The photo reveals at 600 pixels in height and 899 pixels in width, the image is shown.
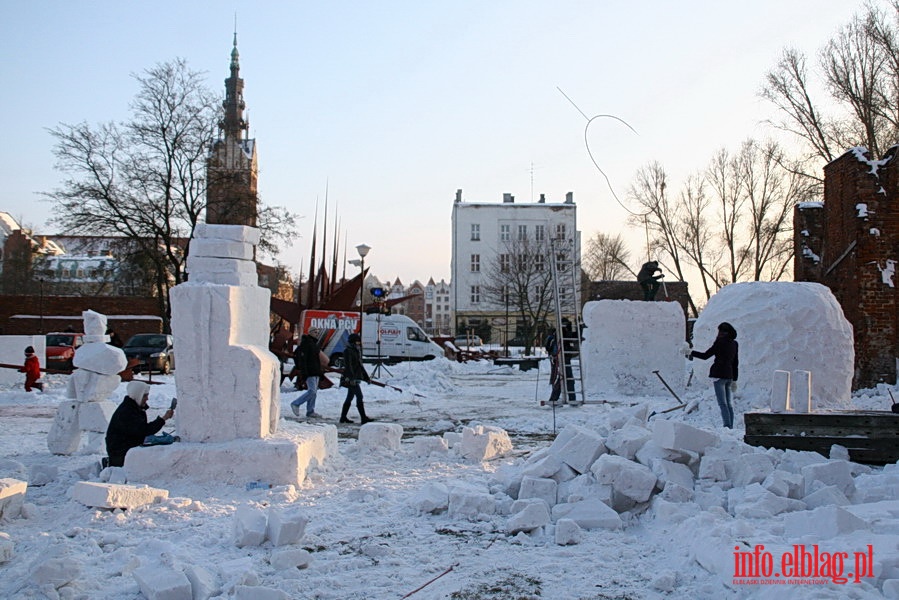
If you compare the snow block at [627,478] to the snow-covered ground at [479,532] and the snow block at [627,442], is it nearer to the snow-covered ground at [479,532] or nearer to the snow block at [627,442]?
the snow-covered ground at [479,532]

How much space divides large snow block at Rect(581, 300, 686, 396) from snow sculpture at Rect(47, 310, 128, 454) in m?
10.1

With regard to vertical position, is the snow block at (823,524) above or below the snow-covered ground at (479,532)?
above

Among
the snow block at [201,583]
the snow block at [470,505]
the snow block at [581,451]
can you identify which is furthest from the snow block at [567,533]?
the snow block at [201,583]

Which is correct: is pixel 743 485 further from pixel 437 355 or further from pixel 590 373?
pixel 437 355

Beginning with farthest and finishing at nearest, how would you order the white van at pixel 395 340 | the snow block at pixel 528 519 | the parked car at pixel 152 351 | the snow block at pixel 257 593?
the white van at pixel 395 340 < the parked car at pixel 152 351 < the snow block at pixel 528 519 < the snow block at pixel 257 593

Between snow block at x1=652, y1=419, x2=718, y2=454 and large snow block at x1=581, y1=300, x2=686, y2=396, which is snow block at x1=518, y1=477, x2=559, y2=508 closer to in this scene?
snow block at x1=652, y1=419, x2=718, y2=454

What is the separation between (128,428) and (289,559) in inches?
128

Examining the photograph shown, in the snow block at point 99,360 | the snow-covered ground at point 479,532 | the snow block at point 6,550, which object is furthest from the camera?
the snow block at point 99,360

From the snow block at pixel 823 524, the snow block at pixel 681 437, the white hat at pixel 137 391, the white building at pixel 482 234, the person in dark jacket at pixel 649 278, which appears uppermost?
the white building at pixel 482 234

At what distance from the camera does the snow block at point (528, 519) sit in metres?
5.46

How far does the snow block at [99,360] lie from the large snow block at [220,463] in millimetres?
2596

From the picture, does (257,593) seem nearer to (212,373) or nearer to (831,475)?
(212,373)

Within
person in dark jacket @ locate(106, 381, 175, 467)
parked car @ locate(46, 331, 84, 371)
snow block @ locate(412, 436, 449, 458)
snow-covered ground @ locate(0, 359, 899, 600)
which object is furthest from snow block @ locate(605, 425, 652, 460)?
parked car @ locate(46, 331, 84, 371)

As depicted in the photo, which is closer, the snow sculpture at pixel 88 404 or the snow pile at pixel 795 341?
the snow sculpture at pixel 88 404
